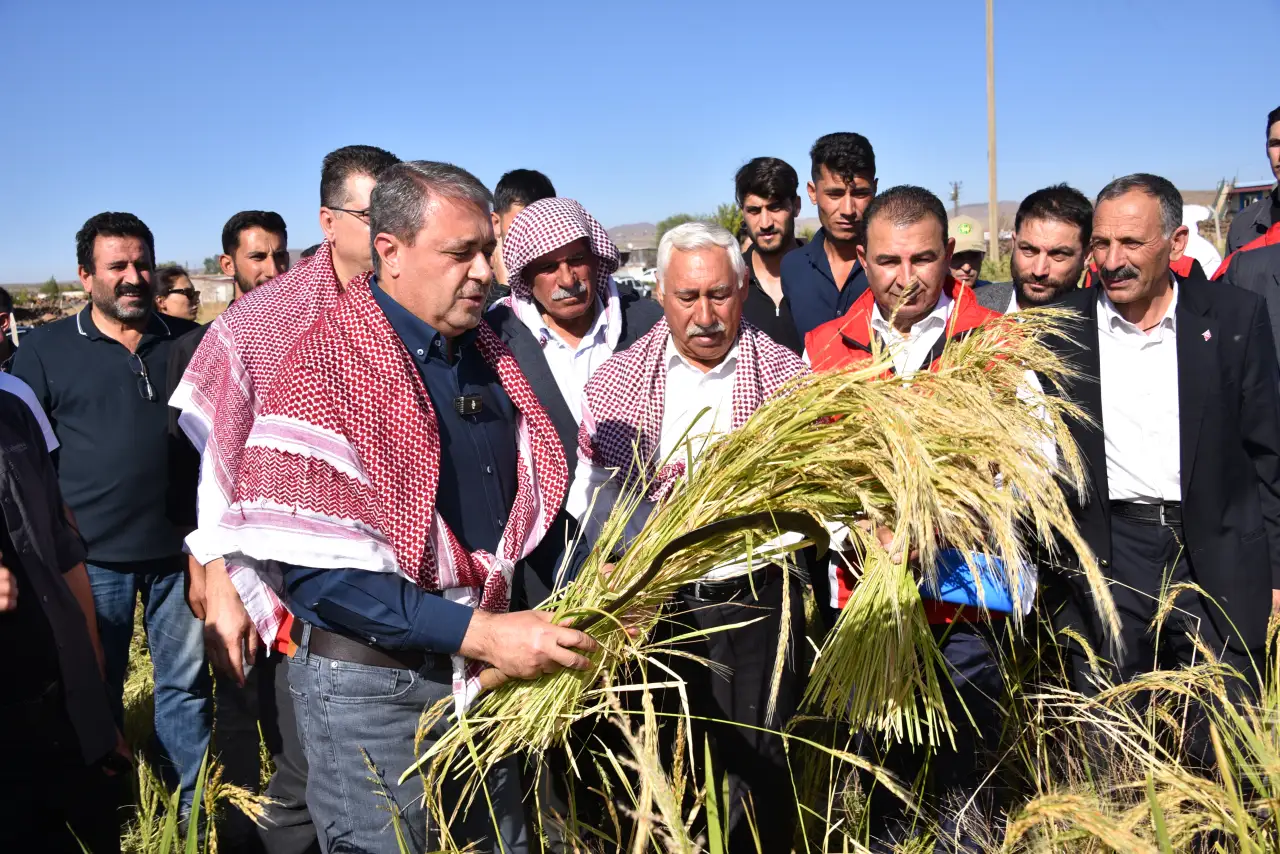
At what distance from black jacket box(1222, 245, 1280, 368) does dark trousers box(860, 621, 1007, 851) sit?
202 centimetres

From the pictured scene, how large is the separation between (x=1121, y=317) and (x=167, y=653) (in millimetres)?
3886

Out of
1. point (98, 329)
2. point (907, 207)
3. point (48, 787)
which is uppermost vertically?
point (907, 207)

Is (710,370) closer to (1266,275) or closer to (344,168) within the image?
(344,168)

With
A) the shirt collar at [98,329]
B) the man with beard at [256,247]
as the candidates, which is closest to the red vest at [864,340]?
the shirt collar at [98,329]

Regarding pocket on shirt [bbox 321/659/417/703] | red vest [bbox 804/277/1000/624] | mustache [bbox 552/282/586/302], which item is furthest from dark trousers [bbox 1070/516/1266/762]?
pocket on shirt [bbox 321/659/417/703]

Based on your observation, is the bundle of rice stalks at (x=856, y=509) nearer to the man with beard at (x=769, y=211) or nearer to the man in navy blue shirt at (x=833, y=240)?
the man in navy blue shirt at (x=833, y=240)

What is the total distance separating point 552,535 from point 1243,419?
97.0 inches

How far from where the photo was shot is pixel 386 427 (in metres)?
2.19

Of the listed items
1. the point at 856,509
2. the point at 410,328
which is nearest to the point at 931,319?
the point at 856,509

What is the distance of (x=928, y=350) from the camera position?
3252mm

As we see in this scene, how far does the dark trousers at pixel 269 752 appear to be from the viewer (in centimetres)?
306

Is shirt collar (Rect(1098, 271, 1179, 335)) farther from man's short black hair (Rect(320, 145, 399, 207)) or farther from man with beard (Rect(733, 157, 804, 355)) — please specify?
man's short black hair (Rect(320, 145, 399, 207))

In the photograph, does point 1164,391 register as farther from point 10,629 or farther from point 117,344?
point 117,344

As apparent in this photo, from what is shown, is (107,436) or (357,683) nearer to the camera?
(357,683)
